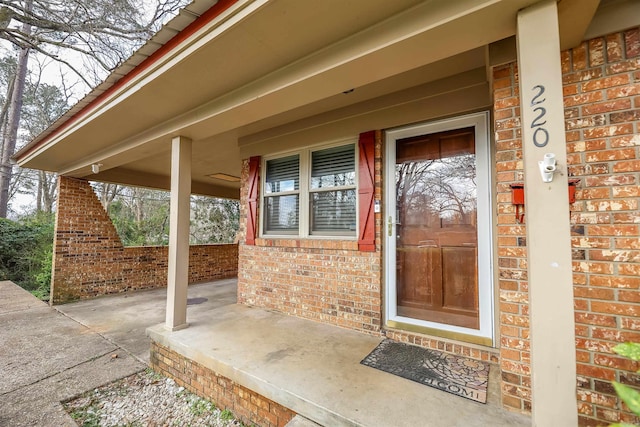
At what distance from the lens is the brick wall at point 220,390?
1.95 metres

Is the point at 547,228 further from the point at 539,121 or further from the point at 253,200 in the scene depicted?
the point at 253,200

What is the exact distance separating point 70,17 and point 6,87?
6.35m

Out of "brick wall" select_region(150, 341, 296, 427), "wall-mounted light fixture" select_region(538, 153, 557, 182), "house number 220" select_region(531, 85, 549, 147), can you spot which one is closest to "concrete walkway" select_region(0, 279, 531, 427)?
"brick wall" select_region(150, 341, 296, 427)

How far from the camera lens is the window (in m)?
3.14

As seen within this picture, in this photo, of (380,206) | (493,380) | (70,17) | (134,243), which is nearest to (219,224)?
(134,243)

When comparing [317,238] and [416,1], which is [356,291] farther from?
[416,1]

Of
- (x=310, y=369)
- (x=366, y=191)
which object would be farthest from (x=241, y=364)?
(x=366, y=191)

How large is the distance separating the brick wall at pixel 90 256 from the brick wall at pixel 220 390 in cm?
385

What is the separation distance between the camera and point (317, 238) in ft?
10.7

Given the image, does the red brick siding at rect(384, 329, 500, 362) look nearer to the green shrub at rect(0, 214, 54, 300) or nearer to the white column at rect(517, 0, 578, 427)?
the white column at rect(517, 0, 578, 427)

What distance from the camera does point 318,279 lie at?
10.3 ft

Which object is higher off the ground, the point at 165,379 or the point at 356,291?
the point at 356,291

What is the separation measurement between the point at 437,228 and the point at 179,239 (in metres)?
2.61

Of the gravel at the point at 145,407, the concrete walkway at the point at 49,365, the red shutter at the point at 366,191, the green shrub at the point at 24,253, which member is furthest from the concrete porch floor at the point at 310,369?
the green shrub at the point at 24,253
